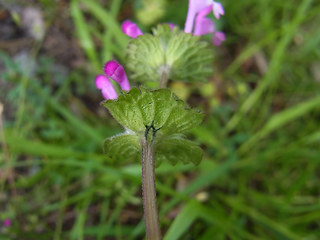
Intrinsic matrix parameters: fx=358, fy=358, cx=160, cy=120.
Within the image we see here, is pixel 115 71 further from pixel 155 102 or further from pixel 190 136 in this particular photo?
pixel 190 136

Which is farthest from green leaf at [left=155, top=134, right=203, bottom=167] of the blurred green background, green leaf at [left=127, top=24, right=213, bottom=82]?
the blurred green background

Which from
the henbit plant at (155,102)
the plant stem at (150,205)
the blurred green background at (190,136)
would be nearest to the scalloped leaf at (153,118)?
the henbit plant at (155,102)

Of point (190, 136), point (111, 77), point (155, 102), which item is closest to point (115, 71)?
point (111, 77)

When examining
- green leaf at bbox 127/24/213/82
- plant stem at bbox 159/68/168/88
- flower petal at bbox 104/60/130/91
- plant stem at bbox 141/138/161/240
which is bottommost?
plant stem at bbox 141/138/161/240

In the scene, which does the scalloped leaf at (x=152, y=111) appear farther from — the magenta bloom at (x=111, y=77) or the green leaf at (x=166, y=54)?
the green leaf at (x=166, y=54)

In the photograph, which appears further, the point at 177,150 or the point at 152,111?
the point at 177,150

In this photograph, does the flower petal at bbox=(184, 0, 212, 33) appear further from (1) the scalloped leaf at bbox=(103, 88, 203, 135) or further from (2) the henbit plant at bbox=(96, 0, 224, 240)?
(1) the scalloped leaf at bbox=(103, 88, 203, 135)
